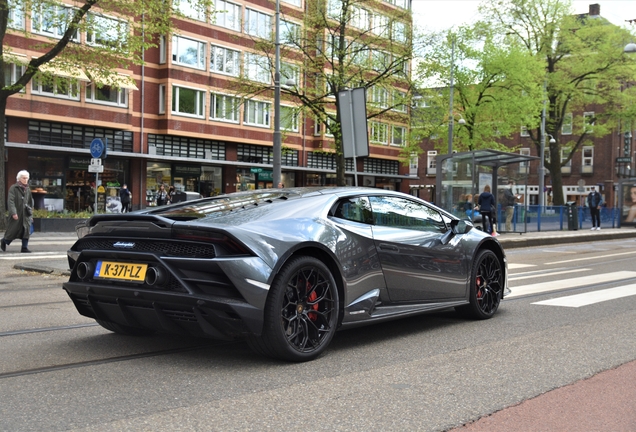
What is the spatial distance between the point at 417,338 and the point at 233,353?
1.64m

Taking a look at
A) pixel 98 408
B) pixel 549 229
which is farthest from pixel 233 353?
pixel 549 229

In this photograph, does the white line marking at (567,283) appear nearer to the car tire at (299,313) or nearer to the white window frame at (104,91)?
the car tire at (299,313)

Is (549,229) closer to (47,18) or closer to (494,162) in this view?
(494,162)

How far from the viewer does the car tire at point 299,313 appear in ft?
15.0

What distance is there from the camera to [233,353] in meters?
5.07

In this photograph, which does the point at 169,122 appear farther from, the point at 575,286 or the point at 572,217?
the point at 575,286

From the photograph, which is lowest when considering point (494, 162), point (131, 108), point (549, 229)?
point (549, 229)

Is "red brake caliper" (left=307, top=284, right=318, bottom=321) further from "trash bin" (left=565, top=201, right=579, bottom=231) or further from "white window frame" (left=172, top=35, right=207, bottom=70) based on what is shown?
"white window frame" (left=172, top=35, right=207, bottom=70)

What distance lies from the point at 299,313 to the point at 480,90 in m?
35.8

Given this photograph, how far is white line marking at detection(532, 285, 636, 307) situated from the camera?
311 inches

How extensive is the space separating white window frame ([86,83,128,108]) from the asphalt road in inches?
1172

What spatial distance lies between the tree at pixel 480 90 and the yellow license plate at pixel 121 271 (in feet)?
108

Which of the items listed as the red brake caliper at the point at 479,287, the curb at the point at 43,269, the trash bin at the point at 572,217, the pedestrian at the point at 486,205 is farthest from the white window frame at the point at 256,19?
the red brake caliper at the point at 479,287

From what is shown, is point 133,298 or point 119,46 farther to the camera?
point 119,46
